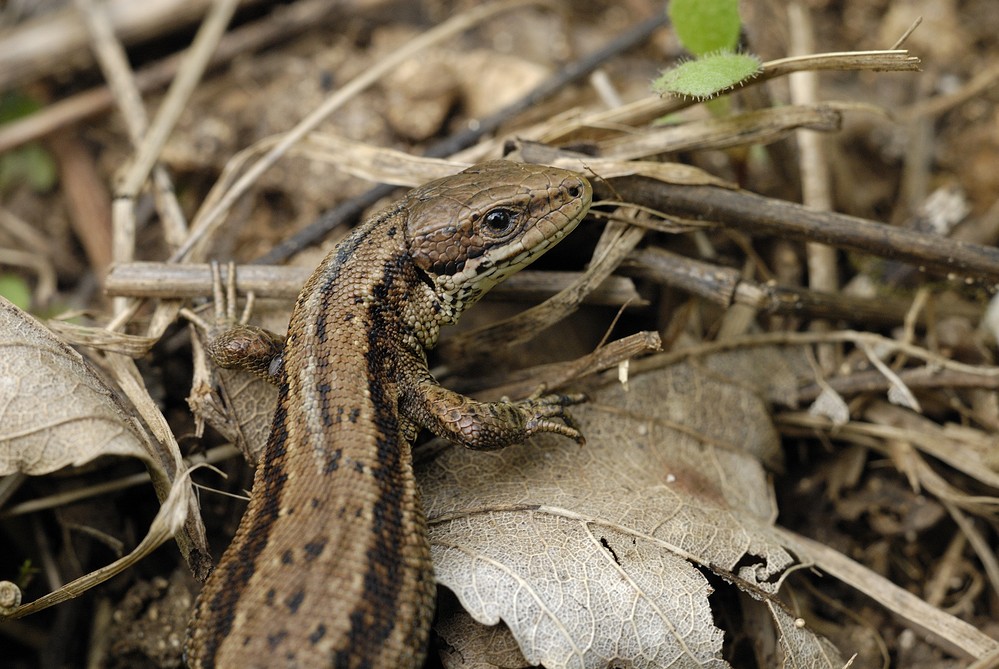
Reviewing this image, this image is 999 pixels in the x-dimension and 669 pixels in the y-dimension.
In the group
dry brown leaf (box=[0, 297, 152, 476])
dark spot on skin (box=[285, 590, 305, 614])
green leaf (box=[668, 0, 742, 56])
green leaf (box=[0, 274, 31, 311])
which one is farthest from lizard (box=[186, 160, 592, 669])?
green leaf (box=[0, 274, 31, 311])

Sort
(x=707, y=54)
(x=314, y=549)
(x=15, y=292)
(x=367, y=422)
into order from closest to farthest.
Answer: (x=314, y=549) < (x=367, y=422) < (x=707, y=54) < (x=15, y=292)

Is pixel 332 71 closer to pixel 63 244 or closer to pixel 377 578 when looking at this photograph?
pixel 63 244

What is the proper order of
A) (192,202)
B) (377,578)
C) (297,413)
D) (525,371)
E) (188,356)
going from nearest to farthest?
1. (377,578)
2. (297,413)
3. (525,371)
4. (188,356)
5. (192,202)

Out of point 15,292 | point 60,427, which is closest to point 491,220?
point 60,427

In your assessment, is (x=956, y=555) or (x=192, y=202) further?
(x=192, y=202)

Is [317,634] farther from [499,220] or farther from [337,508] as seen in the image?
[499,220]

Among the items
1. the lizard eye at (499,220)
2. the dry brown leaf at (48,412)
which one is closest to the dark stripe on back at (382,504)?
the lizard eye at (499,220)

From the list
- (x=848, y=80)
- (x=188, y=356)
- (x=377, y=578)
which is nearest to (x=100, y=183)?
(x=188, y=356)

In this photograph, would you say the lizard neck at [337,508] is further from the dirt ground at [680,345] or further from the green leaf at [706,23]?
the green leaf at [706,23]
